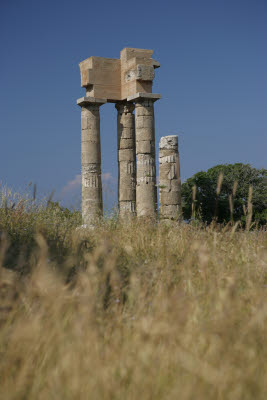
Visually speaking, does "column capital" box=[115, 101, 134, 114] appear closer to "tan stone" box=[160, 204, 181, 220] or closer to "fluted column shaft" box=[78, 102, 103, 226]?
"fluted column shaft" box=[78, 102, 103, 226]

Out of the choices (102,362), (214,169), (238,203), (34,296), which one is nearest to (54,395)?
(102,362)

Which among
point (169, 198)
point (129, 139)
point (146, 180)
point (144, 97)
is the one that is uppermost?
point (144, 97)

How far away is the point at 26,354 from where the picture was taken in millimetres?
2750

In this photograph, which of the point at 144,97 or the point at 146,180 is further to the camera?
the point at 146,180

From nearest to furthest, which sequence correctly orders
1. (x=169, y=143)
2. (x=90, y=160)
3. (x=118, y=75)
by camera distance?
(x=169, y=143) → (x=90, y=160) → (x=118, y=75)

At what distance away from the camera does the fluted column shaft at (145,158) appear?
15500 millimetres

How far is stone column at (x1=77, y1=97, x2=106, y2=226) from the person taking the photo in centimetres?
1648

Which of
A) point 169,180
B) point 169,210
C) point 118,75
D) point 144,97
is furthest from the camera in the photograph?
point 118,75

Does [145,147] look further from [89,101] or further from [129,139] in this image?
[89,101]

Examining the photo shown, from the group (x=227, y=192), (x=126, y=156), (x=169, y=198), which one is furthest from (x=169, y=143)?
(x=227, y=192)

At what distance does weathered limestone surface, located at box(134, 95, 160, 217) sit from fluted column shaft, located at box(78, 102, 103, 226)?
1747mm

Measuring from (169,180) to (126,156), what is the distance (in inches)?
131

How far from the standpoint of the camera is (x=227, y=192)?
77.7 ft

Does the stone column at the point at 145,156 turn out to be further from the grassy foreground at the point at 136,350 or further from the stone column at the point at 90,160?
the grassy foreground at the point at 136,350
